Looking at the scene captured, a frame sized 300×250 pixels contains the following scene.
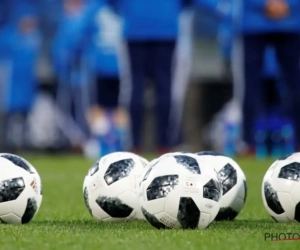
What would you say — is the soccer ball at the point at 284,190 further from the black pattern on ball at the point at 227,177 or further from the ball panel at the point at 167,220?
the ball panel at the point at 167,220

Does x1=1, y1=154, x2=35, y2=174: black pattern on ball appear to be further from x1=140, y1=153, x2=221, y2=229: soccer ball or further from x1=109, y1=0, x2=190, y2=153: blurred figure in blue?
x1=109, y1=0, x2=190, y2=153: blurred figure in blue

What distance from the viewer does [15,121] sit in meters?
18.4

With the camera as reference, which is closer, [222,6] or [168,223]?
[168,223]

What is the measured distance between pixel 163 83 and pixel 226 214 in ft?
22.1

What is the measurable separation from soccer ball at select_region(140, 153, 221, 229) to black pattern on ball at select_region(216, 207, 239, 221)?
585mm

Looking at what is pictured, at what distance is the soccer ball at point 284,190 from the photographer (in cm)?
518

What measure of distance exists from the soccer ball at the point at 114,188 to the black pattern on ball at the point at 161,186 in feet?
1.67

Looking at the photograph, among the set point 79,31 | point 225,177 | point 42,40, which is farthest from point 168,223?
point 42,40

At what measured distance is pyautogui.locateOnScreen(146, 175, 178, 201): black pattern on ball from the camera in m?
4.75

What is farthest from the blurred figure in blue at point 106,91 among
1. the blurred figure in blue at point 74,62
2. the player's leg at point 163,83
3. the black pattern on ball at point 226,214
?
the black pattern on ball at point 226,214

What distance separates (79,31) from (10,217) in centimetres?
1016

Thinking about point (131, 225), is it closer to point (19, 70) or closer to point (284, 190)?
point (284, 190)

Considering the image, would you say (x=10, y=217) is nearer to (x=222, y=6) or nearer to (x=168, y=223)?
(x=168, y=223)

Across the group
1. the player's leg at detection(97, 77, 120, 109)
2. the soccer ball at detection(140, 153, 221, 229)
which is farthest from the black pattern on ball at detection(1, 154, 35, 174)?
the player's leg at detection(97, 77, 120, 109)
